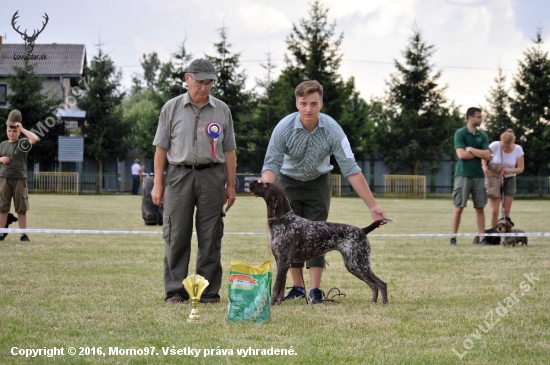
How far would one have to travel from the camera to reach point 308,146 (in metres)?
6.20

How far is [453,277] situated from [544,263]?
1875mm

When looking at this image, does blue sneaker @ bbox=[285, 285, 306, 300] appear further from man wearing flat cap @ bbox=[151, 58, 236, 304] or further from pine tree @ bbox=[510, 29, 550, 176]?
pine tree @ bbox=[510, 29, 550, 176]

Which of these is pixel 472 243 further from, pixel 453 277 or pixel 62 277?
pixel 62 277

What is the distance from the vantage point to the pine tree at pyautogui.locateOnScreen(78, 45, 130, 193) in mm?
39581

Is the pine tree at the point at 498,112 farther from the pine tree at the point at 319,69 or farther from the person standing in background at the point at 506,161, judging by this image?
the person standing in background at the point at 506,161

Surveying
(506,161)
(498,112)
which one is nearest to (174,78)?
(498,112)

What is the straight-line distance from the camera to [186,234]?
244 inches

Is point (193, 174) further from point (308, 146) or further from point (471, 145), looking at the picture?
point (471, 145)

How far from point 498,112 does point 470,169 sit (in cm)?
3024

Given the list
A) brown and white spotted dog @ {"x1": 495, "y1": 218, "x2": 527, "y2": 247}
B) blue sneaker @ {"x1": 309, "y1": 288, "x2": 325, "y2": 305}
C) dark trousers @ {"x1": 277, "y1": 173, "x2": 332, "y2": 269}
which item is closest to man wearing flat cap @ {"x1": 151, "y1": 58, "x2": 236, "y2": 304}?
dark trousers @ {"x1": 277, "y1": 173, "x2": 332, "y2": 269}

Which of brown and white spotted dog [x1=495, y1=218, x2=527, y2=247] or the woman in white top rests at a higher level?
the woman in white top

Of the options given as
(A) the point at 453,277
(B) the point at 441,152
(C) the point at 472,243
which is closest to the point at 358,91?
(B) the point at 441,152

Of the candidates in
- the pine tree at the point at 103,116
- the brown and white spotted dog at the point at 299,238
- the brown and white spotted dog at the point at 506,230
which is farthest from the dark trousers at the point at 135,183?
the brown and white spotted dog at the point at 299,238

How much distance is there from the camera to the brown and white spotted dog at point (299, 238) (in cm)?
594
